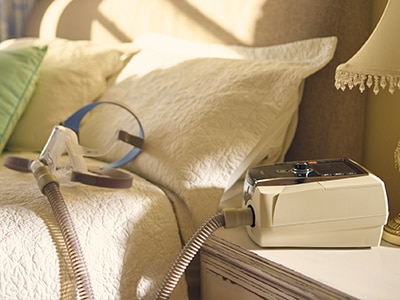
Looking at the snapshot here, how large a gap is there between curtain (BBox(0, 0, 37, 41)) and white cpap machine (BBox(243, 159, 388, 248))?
2.04m

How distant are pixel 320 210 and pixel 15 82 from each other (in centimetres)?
95

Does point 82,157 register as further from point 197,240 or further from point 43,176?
point 197,240

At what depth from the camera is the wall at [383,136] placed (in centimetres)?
146

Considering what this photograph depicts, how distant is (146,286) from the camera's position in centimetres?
117

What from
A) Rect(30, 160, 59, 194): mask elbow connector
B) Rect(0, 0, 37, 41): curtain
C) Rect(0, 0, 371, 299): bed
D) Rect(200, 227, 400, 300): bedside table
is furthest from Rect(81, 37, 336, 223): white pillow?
Rect(0, 0, 37, 41): curtain

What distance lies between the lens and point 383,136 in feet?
4.89

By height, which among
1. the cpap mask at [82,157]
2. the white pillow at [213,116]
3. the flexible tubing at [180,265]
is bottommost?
the flexible tubing at [180,265]

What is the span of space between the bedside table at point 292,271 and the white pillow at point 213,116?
12cm

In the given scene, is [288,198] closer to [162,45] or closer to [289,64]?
[289,64]

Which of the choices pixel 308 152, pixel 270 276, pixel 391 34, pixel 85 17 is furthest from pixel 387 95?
pixel 85 17

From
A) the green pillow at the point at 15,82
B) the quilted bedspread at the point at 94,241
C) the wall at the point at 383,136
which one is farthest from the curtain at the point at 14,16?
the wall at the point at 383,136

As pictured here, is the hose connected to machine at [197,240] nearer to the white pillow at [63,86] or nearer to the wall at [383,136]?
the wall at [383,136]

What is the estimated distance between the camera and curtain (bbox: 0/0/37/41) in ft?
9.30

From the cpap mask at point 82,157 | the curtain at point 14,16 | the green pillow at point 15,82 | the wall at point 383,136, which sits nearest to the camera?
the cpap mask at point 82,157
